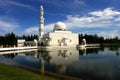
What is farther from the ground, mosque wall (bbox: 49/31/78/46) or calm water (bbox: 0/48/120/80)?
mosque wall (bbox: 49/31/78/46)

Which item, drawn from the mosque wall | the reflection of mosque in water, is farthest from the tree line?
the reflection of mosque in water

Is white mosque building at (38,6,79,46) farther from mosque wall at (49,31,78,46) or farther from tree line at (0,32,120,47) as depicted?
tree line at (0,32,120,47)

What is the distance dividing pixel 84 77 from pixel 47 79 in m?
2.60

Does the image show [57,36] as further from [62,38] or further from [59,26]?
[59,26]

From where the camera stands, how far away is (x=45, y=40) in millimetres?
60688

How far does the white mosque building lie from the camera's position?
198ft

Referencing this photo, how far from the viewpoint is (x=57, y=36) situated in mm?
65750

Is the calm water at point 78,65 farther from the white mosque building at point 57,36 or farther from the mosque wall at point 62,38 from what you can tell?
the mosque wall at point 62,38

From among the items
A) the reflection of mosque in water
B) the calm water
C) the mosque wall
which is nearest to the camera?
the calm water

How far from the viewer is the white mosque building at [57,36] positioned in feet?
198

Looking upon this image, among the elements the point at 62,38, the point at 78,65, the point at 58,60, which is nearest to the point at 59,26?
the point at 62,38

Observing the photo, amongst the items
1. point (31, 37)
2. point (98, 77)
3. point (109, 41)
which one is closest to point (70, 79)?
point (98, 77)

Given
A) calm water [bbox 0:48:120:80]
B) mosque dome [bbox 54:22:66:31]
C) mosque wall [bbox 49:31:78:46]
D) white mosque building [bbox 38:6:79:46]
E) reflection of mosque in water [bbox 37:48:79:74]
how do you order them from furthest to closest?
mosque dome [bbox 54:22:66:31], mosque wall [bbox 49:31:78:46], white mosque building [bbox 38:6:79:46], reflection of mosque in water [bbox 37:48:79:74], calm water [bbox 0:48:120:80]

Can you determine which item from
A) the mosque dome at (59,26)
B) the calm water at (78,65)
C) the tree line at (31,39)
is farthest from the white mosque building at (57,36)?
the calm water at (78,65)
